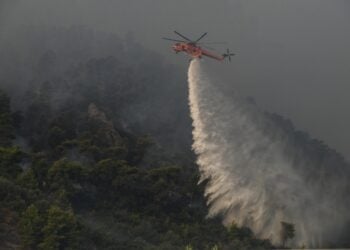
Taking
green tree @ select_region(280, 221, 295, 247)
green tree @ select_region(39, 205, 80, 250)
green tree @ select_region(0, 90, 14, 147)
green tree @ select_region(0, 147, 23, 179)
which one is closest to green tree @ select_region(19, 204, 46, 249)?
green tree @ select_region(39, 205, 80, 250)

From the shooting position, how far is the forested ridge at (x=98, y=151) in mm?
55406

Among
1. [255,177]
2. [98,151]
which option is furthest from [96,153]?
[255,177]

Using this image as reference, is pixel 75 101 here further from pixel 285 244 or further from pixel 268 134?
pixel 285 244

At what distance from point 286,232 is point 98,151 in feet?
88.9

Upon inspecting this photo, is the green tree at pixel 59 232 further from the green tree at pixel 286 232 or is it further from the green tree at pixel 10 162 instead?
the green tree at pixel 286 232

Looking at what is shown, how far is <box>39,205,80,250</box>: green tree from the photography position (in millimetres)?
48469

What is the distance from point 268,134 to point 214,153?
10.4 metres

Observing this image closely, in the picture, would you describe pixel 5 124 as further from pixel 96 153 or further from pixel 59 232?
pixel 59 232

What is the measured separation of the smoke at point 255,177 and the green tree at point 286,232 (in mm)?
848

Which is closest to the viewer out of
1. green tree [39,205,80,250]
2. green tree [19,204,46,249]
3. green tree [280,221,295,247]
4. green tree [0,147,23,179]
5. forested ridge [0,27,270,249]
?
green tree [39,205,80,250]

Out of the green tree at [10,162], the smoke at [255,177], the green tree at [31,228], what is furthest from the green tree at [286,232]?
the green tree at [31,228]

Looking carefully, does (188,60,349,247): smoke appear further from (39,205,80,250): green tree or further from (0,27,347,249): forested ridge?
(39,205,80,250): green tree

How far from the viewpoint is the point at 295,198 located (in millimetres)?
70688

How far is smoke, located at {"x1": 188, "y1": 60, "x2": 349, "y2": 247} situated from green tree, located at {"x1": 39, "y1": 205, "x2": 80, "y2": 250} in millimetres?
22231
